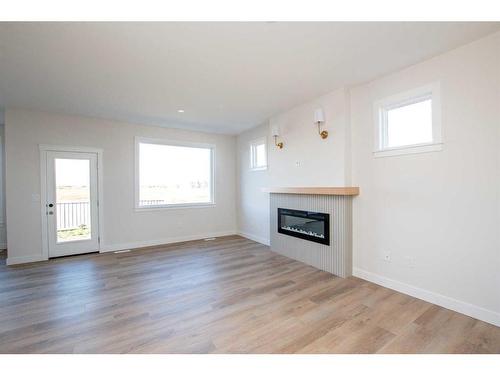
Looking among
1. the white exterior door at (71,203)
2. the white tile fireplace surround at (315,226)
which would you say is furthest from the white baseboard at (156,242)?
the white tile fireplace surround at (315,226)

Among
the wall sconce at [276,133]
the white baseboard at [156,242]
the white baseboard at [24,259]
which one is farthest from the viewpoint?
the white baseboard at [156,242]

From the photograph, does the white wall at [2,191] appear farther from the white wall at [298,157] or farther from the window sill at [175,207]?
the white wall at [298,157]

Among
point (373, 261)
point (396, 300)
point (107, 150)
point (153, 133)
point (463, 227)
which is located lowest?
point (396, 300)

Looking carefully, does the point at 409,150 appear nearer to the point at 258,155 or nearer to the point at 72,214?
the point at 258,155

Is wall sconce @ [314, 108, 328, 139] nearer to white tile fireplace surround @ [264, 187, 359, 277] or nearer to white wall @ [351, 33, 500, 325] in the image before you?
white wall @ [351, 33, 500, 325]

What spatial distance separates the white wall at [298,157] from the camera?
3.29 metres

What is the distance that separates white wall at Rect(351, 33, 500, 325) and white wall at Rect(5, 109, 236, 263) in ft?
12.3

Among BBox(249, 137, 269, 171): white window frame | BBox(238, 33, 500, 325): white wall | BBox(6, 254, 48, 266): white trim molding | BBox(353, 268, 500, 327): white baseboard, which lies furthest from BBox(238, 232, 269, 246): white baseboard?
BBox(6, 254, 48, 266): white trim molding

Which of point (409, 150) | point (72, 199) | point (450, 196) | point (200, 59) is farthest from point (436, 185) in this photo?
point (72, 199)

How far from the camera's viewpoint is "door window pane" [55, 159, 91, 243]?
426 cm
